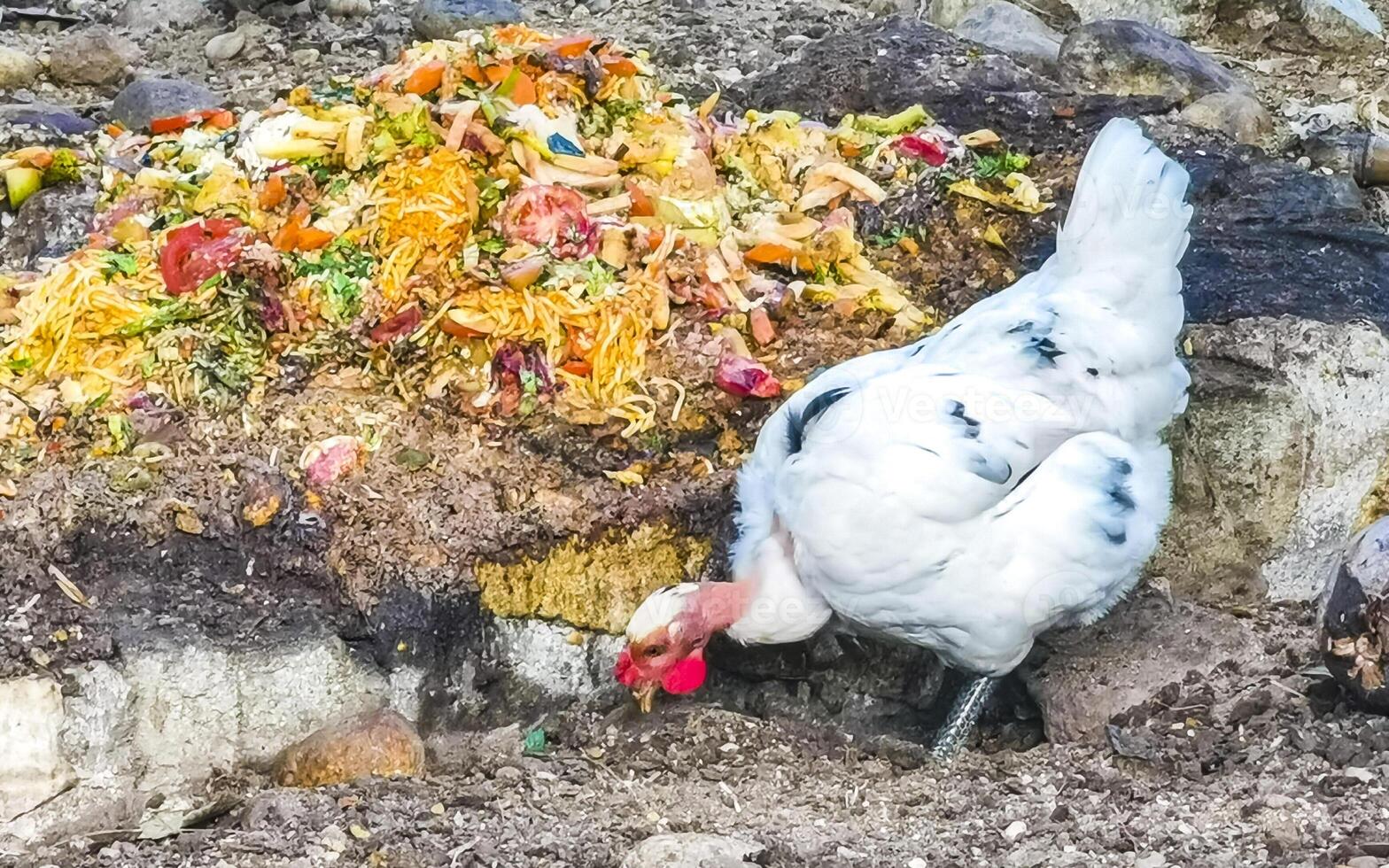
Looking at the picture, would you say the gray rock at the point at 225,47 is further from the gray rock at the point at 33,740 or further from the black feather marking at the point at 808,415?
the black feather marking at the point at 808,415

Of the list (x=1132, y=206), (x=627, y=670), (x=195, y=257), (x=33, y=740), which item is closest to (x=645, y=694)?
(x=627, y=670)

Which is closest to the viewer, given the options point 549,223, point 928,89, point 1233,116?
point 549,223

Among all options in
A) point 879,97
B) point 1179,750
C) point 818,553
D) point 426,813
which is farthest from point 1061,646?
point 879,97

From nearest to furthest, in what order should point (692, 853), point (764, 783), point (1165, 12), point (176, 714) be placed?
1. point (692, 853)
2. point (764, 783)
3. point (176, 714)
4. point (1165, 12)

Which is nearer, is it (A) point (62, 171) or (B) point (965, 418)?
(B) point (965, 418)

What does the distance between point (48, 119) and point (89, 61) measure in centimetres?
143

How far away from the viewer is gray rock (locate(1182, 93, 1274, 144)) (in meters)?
6.96

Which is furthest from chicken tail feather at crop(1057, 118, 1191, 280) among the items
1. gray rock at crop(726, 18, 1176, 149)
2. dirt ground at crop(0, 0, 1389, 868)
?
gray rock at crop(726, 18, 1176, 149)

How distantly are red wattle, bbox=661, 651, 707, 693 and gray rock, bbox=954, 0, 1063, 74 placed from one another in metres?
4.50

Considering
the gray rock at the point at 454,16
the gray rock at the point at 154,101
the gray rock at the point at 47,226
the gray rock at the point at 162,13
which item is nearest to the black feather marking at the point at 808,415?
the gray rock at the point at 47,226

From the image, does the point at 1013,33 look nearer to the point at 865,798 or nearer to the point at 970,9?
the point at 970,9

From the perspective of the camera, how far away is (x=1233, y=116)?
705 centimetres

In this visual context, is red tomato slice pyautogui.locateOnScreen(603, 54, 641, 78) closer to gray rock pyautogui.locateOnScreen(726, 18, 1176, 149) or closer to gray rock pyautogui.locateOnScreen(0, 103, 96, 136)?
gray rock pyautogui.locateOnScreen(726, 18, 1176, 149)

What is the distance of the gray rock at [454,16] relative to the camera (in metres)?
8.12
